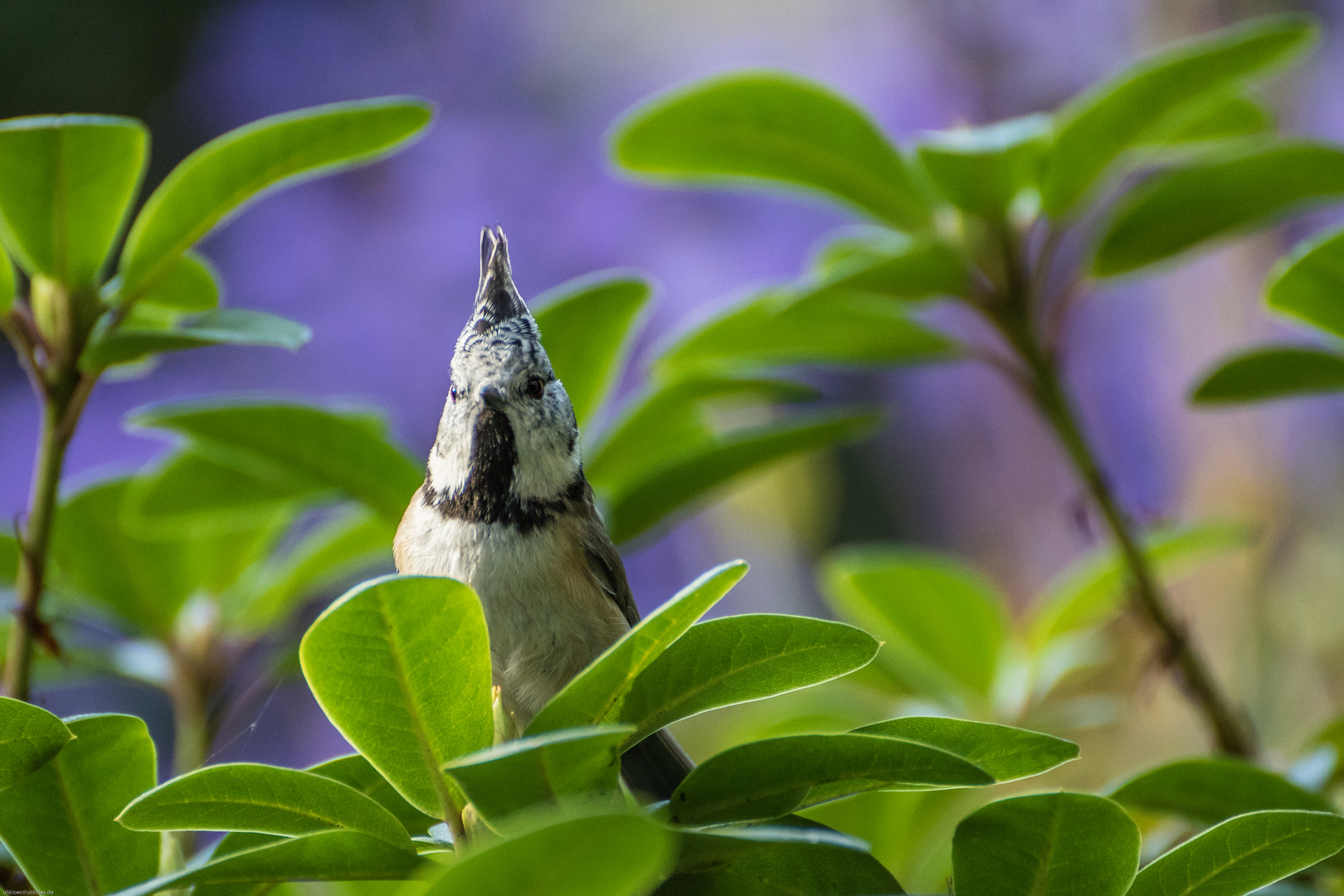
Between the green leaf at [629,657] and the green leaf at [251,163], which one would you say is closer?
the green leaf at [629,657]

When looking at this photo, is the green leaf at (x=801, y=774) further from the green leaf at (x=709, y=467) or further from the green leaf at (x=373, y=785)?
the green leaf at (x=709, y=467)

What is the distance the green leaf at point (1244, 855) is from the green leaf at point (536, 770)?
0.33 metres

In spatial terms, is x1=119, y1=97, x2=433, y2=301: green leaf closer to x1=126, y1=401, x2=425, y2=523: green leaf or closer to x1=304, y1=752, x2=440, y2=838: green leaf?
x1=126, y1=401, x2=425, y2=523: green leaf

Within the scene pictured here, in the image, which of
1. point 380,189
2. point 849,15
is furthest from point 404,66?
point 849,15

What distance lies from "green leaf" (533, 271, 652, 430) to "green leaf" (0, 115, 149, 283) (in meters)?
0.36

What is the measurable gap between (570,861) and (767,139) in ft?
2.60

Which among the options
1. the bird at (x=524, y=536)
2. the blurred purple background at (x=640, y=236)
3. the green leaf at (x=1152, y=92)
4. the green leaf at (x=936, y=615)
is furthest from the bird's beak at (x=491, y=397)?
the blurred purple background at (x=640, y=236)

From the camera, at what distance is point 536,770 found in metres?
0.50

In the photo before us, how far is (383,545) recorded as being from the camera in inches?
49.5

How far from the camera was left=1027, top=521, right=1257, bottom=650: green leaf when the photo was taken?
1249mm

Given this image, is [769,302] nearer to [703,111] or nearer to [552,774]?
[703,111]

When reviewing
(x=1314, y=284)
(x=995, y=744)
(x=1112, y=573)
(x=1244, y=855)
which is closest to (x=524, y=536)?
(x=995, y=744)

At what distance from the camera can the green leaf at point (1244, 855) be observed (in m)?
0.56

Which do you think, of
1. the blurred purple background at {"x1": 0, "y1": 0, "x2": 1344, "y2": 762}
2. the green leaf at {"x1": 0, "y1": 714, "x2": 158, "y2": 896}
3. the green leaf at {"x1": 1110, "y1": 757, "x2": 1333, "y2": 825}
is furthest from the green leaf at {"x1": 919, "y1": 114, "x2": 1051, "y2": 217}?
the blurred purple background at {"x1": 0, "y1": 0, "x2": 1344, "y2": 762}
